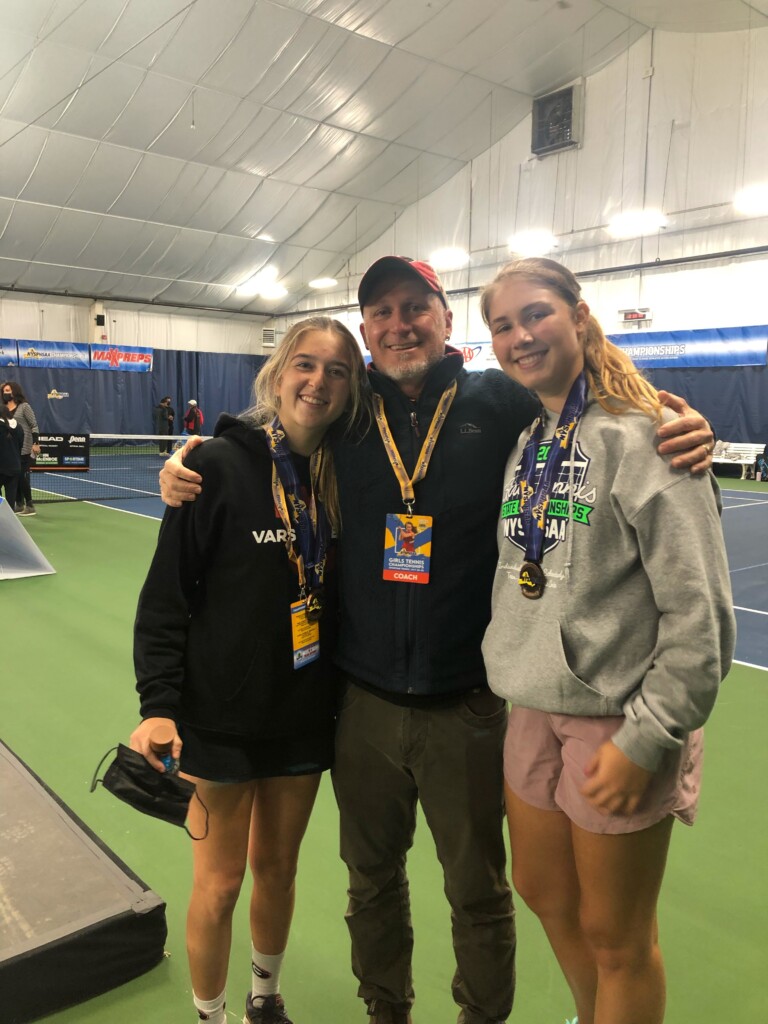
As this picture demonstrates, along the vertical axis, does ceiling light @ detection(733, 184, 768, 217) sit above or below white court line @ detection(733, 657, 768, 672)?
above

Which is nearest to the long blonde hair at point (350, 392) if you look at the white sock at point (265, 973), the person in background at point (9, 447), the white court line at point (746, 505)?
the white sock at point (265, 973)

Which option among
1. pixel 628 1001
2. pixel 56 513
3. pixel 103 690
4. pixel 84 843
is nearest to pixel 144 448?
pixel 56 513

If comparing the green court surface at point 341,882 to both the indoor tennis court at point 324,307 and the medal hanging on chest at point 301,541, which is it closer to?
the indoor tennis court at point 324,307

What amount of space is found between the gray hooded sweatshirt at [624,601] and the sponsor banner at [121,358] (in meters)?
23.2

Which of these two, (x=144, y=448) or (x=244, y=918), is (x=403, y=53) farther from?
(x=244, y=918)

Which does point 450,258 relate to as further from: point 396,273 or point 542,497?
point 542,497

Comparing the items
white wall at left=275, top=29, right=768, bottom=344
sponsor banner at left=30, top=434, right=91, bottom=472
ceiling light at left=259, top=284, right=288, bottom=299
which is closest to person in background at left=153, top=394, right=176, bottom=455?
ceiling light at left=259, top=284, right=288, bottom=299

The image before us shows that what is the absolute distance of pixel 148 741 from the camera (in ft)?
5.65

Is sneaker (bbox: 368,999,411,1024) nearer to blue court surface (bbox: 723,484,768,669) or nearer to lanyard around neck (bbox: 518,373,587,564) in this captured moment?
lanyard around neck (bbox: 518,373,587,564)

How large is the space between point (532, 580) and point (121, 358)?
2362 centimetres

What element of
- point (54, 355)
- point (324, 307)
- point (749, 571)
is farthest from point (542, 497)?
point (324, 307)

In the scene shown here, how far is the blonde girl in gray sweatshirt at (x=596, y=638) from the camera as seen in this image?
1.39 metres

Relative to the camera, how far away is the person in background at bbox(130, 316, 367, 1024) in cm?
181

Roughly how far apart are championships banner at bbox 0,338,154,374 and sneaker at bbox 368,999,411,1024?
2224 cm
